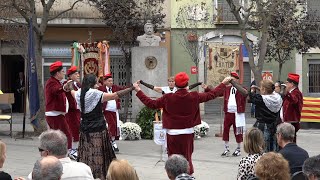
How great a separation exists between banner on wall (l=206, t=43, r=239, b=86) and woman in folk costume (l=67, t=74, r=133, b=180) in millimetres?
8989

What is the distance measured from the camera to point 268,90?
1002 cm

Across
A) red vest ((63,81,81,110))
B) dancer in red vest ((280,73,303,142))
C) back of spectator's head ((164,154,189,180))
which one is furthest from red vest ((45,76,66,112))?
back of spectator's head ((164,154,189,180))

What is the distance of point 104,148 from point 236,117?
491 cm

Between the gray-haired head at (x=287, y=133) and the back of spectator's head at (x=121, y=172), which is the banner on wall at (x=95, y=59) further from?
the back of spectator's head at (x=121, y=172)

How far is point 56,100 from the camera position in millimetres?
11203

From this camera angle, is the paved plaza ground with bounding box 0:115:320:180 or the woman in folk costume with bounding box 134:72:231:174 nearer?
the woman in folk costume with bounding box 134:72:231:174

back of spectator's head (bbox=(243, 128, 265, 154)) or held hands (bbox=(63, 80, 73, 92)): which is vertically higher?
held hands (bbox=(63, 80, 73, 92))

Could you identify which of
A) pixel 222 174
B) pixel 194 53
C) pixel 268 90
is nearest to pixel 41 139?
pixel 268 90

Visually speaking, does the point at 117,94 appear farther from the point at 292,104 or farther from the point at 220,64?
the point at 220,64

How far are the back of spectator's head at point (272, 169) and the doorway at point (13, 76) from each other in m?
24.2

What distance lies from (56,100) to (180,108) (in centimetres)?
298

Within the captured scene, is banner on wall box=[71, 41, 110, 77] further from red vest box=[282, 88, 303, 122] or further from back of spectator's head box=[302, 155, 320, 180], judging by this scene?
Result: back of spectator's head box=[302, 155, 320, 180]

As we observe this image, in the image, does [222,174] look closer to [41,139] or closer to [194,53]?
[41,139]

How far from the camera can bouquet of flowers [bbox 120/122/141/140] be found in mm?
16578
